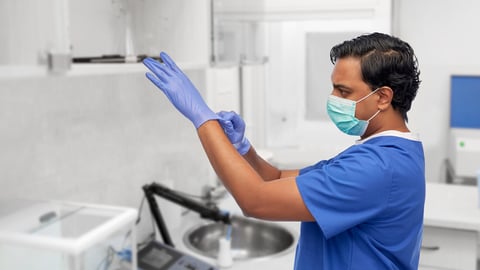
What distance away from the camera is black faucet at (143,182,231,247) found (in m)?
1.99

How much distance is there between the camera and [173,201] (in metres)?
2.02

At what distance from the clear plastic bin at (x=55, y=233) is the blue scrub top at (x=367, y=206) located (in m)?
0.45

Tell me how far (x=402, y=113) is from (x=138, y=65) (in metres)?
0.72

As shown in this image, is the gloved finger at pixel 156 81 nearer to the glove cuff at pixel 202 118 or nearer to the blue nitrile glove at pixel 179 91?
the blue nitrile glove at pixel 179 91

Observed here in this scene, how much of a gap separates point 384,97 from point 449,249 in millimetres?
1129

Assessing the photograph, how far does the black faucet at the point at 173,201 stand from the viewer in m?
1.99

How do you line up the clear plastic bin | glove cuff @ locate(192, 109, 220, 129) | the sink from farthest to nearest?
1. the sink
2. glove cuff @ locate(192, 109, 220, 129)
3. the clear plastic bin

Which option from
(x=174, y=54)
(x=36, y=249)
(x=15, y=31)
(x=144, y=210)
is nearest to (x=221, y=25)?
(x=174, y=54)

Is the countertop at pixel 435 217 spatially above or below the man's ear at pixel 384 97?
below

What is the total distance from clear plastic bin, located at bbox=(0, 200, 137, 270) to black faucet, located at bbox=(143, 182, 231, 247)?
0.65 meters

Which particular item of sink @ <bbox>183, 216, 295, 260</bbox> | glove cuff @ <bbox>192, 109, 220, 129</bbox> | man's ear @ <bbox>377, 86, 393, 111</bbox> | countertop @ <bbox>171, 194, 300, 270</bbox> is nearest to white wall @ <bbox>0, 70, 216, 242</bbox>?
countertop @ <bbox>171, 194, 300, 270</bbox>

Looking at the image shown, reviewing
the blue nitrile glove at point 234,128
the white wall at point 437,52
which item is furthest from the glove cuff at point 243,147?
the white wall at point 437,52

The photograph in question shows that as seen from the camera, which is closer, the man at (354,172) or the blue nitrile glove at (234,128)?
the man at (354,172)

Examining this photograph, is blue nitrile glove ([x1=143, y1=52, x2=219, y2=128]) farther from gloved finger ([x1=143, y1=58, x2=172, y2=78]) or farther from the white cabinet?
the white cabinet
